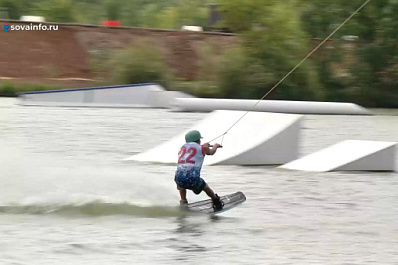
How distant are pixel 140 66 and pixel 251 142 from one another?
27.6m

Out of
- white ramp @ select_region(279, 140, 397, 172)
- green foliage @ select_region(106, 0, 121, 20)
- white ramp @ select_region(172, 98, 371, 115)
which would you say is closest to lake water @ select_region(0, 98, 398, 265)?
white ramp @ select_region(279, 140, 397, 172)

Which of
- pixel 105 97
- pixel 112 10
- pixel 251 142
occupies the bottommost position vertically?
pixel 251 142

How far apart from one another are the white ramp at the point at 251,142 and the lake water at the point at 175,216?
449mm

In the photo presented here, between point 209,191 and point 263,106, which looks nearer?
point 209,191

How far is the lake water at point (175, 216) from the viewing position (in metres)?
9.66

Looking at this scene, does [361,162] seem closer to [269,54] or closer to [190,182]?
[190,182]

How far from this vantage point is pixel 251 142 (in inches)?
709

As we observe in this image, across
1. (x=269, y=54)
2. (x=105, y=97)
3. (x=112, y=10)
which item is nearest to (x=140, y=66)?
(x=269, y=54)

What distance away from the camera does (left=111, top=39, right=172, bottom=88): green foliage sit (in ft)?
148

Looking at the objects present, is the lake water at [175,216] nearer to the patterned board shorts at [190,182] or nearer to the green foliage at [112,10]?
the patterned board shorts at [190,182]

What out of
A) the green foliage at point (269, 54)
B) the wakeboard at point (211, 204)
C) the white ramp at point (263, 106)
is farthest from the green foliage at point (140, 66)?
the wakeboard at point (211, 204)

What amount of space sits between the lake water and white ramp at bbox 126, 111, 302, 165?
0.45m

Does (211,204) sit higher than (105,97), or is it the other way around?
(105,97)

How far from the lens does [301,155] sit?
787 inches
